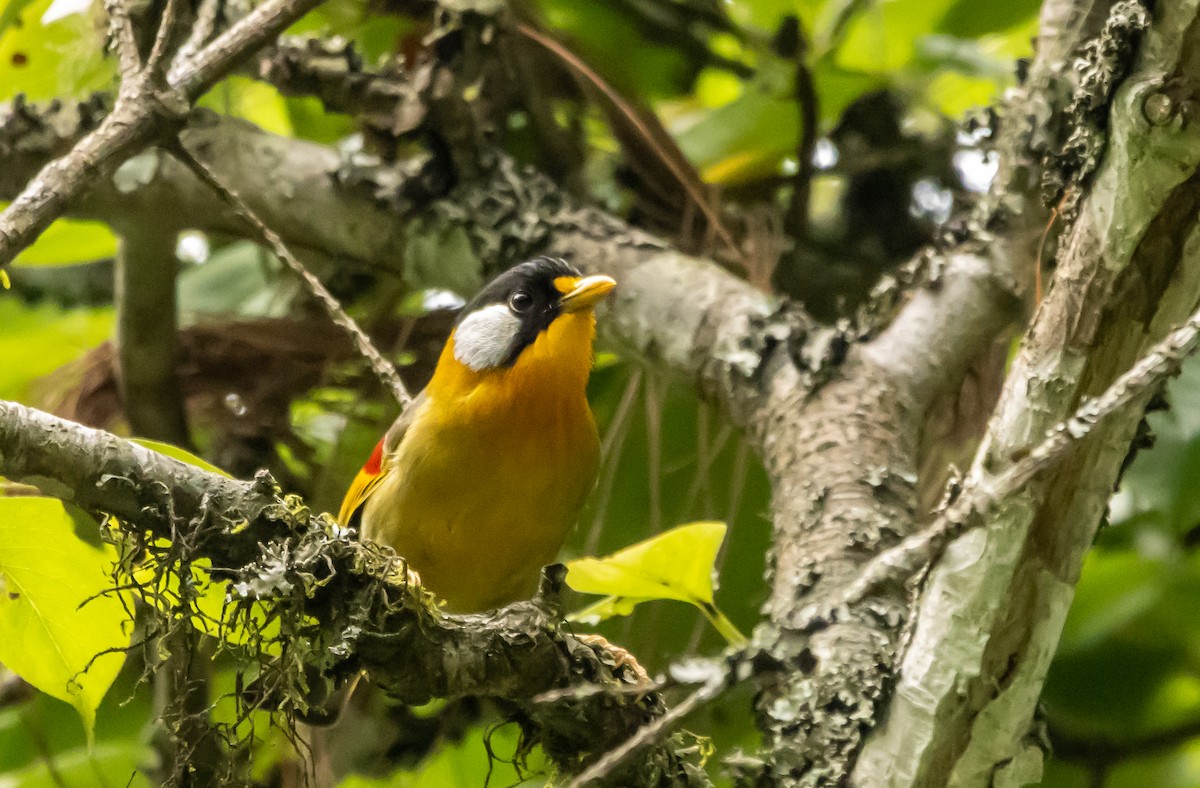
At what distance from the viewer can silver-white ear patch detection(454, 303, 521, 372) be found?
252 cm

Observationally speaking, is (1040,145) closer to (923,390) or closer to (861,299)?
(923,390)

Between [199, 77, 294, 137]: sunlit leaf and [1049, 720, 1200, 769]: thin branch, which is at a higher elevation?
[199, 77, 294, 137]: sunlit leaf

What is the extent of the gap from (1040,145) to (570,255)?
99cm

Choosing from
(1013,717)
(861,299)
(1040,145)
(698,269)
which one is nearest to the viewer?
(1013,717)

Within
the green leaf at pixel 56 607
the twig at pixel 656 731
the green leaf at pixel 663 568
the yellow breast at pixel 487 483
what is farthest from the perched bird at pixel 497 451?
the twig at pixel 656 731

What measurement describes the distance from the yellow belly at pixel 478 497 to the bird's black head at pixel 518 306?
0.59ft

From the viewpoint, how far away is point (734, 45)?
3432mm

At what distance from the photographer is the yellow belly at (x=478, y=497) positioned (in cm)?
226

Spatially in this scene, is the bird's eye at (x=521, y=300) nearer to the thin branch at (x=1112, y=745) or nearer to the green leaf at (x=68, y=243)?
the green leaf at (x=68, y=243)

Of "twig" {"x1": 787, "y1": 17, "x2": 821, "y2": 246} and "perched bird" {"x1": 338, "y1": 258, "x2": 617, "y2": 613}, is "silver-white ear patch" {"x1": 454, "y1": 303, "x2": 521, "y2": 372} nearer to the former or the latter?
"perched bird" {"x1": 338, "y1": 258, "x2": 617, "y2": 613}

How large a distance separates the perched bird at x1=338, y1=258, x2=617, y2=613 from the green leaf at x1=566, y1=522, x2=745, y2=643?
57 cm

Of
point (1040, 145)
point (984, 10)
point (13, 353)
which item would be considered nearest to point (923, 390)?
point (1040, 145)

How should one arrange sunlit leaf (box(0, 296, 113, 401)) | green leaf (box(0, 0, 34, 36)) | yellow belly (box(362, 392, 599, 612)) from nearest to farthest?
green leaf (box(0, 0, 34, 36)) → yellow belly (box(362, 392, 599, 612)) → sunlit leaf (box(0, 296, 113, 401))

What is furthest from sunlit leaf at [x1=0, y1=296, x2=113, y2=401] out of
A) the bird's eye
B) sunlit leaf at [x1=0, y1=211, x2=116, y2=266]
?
the bird's eye
